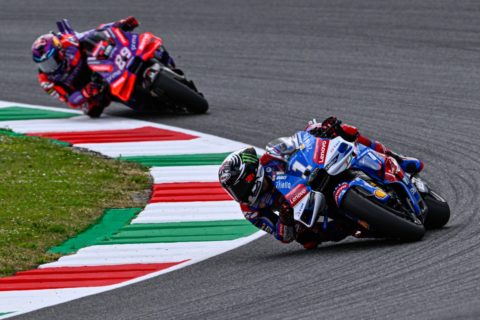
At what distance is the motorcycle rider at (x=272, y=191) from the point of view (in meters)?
9.99

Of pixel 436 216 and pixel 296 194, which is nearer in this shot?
pixel 296 194

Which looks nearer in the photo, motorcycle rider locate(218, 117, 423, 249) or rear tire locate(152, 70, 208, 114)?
motorcycle rider locate(218, 117, 423, 249)

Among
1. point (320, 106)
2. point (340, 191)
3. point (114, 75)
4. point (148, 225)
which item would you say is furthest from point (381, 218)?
point (114, 75)

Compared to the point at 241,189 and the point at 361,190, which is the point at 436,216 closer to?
the point at 361,190

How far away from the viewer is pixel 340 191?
973 centimetres

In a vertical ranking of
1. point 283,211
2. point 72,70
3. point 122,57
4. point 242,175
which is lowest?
point 72,70

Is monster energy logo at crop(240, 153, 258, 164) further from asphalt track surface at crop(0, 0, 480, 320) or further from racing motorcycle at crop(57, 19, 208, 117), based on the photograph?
racing motorcycle at crop(57, 19, 208, 117)

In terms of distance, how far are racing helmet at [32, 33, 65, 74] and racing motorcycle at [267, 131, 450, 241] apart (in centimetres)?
720

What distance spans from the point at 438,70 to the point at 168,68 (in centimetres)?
388

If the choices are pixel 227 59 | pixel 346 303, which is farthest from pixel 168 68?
pixel 346 303

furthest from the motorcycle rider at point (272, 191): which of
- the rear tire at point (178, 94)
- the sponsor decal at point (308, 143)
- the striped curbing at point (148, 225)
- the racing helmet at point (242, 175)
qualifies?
the rear tire at point (178, 94)

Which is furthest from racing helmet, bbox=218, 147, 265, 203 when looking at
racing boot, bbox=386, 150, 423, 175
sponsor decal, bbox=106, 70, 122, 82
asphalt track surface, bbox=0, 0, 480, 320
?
sponsor decal, bbox=106, 70, 122, 82

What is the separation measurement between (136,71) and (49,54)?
49.3 inches

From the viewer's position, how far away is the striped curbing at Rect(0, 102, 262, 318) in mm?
9828
